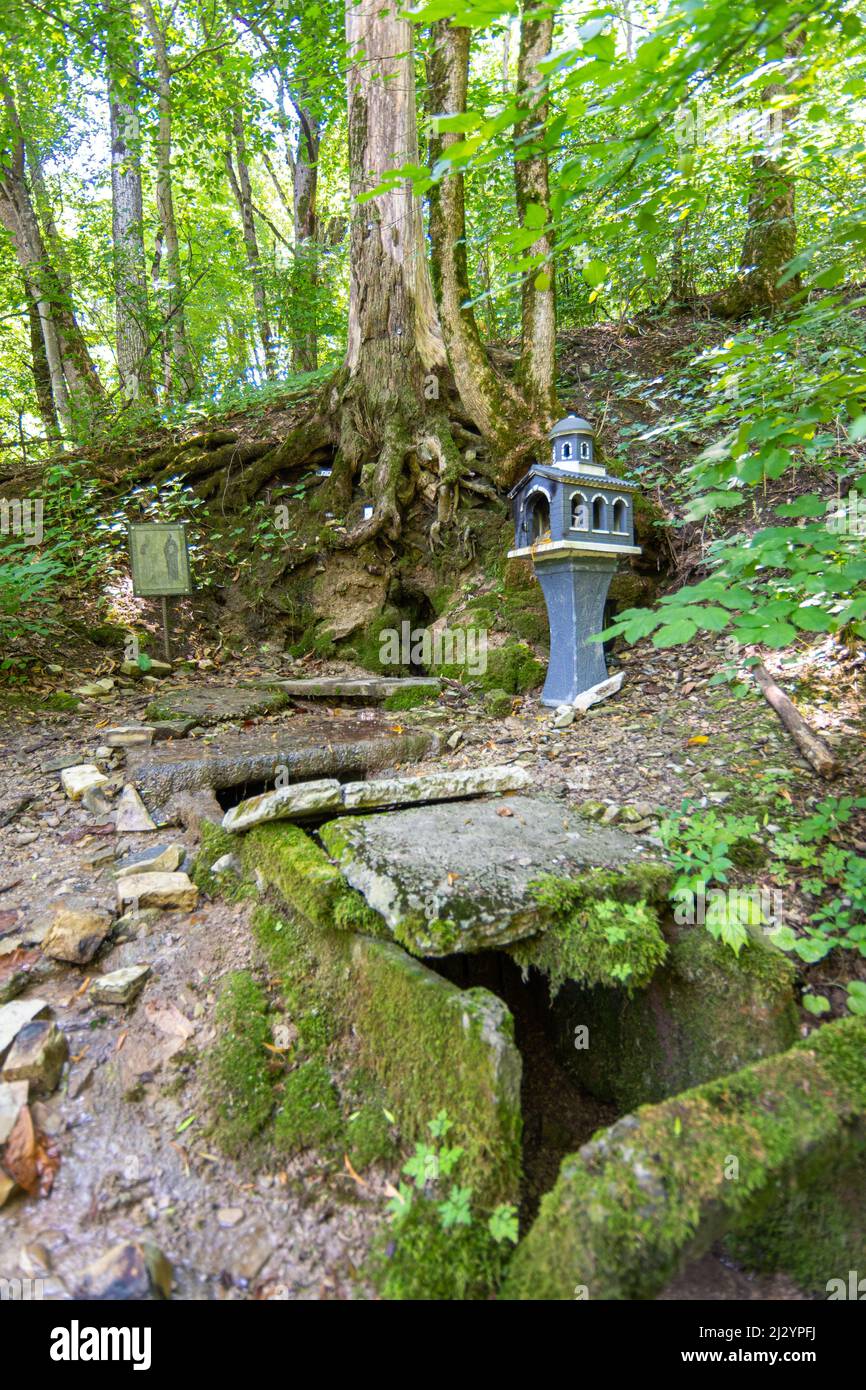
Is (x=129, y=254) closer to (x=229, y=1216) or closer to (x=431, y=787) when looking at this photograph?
(x=431, y=787)

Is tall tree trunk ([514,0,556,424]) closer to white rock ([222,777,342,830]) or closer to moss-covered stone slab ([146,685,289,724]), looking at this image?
moss-covered stone slab ([146,685,289,724])

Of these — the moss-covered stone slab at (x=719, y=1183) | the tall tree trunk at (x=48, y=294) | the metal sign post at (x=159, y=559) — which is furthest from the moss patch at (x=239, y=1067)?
the tall tree trunk at (x=48, y=294)

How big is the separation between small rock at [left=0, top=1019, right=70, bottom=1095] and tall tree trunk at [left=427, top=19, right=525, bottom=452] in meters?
5.68

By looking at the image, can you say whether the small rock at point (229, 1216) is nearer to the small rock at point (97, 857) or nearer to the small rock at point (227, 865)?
the small rock at point (227, 865)

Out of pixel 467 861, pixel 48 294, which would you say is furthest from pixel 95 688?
pixel 48 294

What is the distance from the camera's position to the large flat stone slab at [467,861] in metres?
2.13

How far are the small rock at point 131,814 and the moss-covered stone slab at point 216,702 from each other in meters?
1.04

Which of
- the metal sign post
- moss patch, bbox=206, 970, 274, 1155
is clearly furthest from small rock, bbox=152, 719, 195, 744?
moss patch, bbox=206, 970, 274, 1155

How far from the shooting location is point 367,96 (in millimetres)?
6234

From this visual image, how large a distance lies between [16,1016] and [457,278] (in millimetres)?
7322
